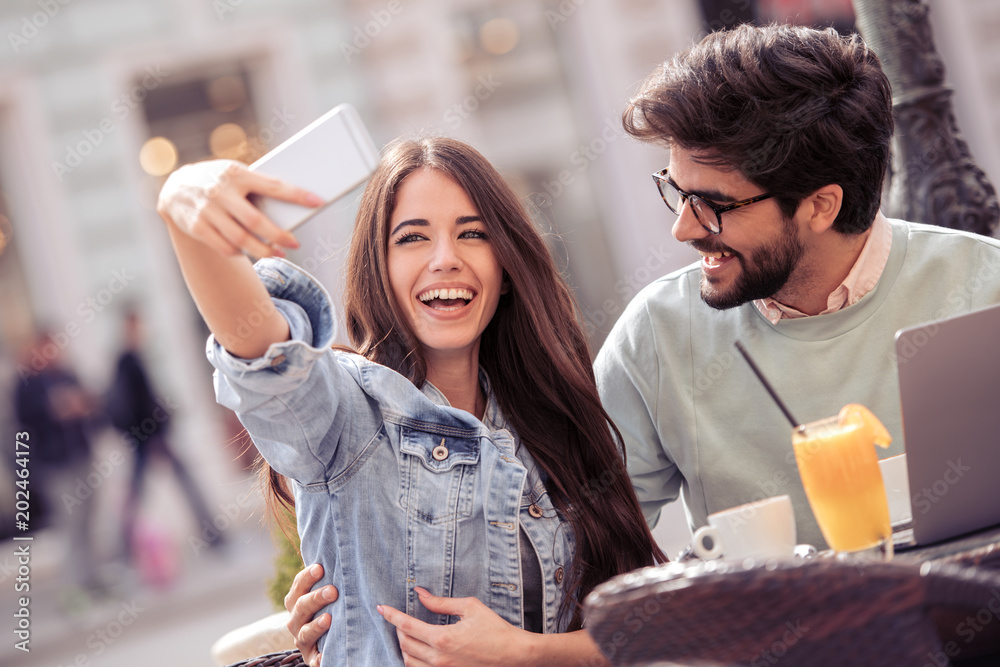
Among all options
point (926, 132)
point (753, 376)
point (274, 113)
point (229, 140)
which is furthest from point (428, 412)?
point (229, 140)

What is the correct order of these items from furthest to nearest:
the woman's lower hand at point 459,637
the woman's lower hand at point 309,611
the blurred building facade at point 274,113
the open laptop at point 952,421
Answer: the blurred building facade at point 274,113 → the woman's lower hand at point 309,611 → the woman's lower hand at point 459,637 → the open laptop at point 952,421

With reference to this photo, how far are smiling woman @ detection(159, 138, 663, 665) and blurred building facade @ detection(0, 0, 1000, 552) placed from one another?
4.39m

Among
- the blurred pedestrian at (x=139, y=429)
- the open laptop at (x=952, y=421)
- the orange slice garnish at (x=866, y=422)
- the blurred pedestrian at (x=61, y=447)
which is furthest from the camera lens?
the blurred pedestrian at (x=139, y=429)

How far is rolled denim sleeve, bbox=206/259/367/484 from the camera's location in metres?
1.22

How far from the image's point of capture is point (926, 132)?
2186 millimetres

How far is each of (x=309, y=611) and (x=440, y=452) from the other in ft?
1.11

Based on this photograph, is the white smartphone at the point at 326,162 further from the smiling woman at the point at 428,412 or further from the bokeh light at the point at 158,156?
the bokeh light at the point at 158,156

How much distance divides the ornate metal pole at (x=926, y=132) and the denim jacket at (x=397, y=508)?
1216mm

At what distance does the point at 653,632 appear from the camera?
913 mm

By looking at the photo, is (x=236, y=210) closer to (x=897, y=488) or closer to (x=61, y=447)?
(x=897, y=488)

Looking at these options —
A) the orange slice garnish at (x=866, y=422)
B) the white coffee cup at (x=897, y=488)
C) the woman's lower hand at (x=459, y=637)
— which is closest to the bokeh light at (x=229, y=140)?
the woman's lower hand at (x=459, y=637)

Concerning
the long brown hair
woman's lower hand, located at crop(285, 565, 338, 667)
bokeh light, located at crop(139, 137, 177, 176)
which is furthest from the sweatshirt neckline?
bokeh light, located at crop(139, 137, 177, 176)

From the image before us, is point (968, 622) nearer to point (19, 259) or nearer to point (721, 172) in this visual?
point (721, 172)

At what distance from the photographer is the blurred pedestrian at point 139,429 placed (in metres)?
6.12
